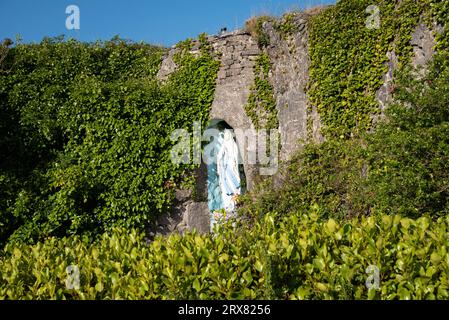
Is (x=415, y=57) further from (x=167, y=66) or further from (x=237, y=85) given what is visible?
(x=167, y=66)

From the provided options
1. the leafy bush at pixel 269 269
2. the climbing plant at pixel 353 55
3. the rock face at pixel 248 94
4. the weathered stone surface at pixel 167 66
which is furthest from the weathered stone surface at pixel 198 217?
the leafy bush at pixel 269 269

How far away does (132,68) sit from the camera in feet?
33.4

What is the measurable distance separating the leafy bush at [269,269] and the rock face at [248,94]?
15.5ft

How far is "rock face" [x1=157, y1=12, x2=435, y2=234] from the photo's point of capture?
841 cm

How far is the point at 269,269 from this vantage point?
2949mm

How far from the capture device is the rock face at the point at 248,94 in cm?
841

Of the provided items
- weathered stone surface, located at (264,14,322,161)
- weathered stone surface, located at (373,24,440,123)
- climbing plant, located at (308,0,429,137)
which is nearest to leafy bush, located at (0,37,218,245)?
weathered stone surface, located at (264,14,322,161)

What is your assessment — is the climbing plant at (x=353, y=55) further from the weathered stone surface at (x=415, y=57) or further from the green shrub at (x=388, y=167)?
the green shrub at (x=388, y=167)

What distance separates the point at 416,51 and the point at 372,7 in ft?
3.20

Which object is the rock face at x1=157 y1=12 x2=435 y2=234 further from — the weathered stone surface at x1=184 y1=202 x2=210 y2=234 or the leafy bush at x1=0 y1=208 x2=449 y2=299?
the leafy bush at x1=0 y1=208 x2=449 y2=299

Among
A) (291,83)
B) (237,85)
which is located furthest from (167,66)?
(291,83)

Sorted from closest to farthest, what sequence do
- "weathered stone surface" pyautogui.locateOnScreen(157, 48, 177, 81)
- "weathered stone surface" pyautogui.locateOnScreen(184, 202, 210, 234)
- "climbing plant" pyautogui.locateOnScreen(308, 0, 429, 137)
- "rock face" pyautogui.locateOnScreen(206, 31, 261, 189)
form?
1. "climbing plant" pyautogui.locateOnScreen(308, 0, 429, 137)
2. "weathered stone surface" pyautogui.locateOnScreen(184, 202, 210, 234)
3. "rock face" pyautogui.locateOnScreen(206, 31, 261, 189)
4. "weathered stone surface" pyautogui.locateOnScreen(157, 48, 177, 81)

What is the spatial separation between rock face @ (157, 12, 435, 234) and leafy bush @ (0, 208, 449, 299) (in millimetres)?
4740
